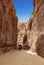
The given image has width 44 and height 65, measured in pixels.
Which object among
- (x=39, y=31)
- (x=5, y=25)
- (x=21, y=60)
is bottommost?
(x=21, y=60)

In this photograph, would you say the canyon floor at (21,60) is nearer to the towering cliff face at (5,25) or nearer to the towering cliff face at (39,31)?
the towering cliff face at (39,31)

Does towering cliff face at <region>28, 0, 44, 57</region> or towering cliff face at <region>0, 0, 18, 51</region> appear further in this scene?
towering cliff face at <region>0, 0, 18, 51</region>

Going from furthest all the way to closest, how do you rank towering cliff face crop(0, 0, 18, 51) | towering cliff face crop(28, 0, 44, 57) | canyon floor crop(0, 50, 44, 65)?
towering cliff face crop(0, 0, 18, 51) → towering cliff face crop(28, 0, 44, 57) → canyon floor crop(0, 50, 44, 65)

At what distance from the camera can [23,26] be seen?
3959cm

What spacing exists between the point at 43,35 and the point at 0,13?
527 centimetres

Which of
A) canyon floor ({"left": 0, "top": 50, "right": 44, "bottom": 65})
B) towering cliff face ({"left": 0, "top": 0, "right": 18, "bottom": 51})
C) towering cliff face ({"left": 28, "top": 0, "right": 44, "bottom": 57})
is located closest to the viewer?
canyon floor ({"left": 0, "top": 50, "right": 44, "bottom": 65})

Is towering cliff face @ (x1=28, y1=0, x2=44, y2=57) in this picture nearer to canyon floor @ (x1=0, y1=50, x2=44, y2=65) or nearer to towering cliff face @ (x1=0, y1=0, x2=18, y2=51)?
canyon floor @ (x1=0, y1=50, x2=44, y2=65)

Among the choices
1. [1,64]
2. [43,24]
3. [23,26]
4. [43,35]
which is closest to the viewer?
[1,64]

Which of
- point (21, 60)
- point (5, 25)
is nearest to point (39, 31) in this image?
point (21, 60)

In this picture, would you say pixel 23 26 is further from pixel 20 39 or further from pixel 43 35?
pixel 43 35

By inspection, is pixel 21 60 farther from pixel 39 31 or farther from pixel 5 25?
pixel 5 25

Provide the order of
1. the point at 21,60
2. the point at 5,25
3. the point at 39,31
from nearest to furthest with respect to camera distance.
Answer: the point at 21,60 → the point at 39,31 → the point at 5,25

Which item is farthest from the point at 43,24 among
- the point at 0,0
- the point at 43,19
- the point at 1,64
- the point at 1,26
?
the point at 0,0

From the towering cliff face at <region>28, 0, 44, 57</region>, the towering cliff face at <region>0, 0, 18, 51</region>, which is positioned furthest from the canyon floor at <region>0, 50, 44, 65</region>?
the towering cliff face at <region>0, 0, 18, 51</region>
